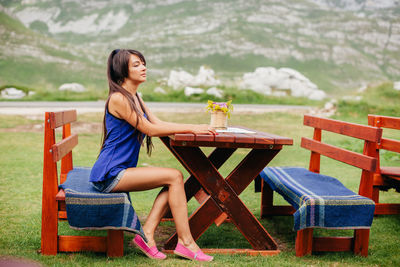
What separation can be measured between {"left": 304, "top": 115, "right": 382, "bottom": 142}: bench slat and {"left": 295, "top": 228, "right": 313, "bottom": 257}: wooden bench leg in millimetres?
1038

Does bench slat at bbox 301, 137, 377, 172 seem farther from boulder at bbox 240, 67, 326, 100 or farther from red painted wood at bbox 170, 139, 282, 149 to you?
boulder at bbox 240, 67, 326, 100

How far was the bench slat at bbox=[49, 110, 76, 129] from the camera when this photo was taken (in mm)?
3688

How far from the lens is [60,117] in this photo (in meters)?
4.04

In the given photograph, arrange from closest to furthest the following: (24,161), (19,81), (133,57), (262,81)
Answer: (133,57) < (24,161) < (262,81) < (19,81)

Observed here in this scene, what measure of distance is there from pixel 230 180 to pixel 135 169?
0.82 metres

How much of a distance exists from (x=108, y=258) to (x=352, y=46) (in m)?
107

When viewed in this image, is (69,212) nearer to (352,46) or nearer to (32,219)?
(32,219)

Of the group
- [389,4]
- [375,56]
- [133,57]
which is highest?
[389,4]

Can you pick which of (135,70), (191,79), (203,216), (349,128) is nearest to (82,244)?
(203,216)

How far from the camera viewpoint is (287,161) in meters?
8.78

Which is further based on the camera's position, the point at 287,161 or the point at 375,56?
the point at 375,56

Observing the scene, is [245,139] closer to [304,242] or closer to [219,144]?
[219,144]

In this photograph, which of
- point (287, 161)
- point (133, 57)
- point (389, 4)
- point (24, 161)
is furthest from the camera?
point (389, 4)

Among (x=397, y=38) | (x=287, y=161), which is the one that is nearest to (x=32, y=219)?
(x=287, y=161)
